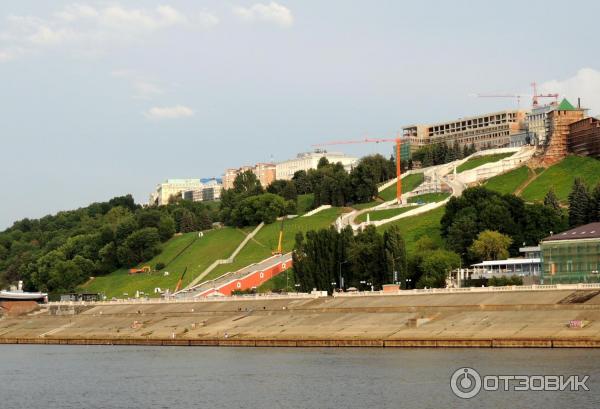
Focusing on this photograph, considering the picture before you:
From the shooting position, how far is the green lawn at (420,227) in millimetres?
146500

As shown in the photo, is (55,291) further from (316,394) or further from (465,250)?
(316,394)

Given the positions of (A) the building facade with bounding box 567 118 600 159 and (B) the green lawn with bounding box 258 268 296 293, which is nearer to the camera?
(B) the green lawn with bounding box 258 268 296 293

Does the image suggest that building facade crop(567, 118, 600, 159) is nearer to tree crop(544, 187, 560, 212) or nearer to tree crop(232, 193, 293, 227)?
tree crop(544, 187, 560, 212)

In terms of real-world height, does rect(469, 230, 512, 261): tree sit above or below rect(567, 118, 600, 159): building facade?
below

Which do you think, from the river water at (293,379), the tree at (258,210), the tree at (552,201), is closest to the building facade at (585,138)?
the tree at (552,201)

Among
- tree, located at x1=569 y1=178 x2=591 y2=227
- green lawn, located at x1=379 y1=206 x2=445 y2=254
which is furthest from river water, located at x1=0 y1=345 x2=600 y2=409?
green lawn, located at x1=379 y1=206 x2=445 y2=254

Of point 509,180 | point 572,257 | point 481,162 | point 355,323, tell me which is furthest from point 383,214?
point 355,323

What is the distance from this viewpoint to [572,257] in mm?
103438

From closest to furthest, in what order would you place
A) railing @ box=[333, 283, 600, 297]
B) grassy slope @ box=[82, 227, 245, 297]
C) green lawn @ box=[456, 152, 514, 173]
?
railing @ box=[333, 283, 600, 297] < grassy slope @ box=[82, 227, 245, 297] < green lawn @ box=[456, 152, 514, 173]

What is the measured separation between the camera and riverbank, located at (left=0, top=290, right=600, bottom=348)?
79938 mm

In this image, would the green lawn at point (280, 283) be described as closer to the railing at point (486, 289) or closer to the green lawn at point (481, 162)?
the railing at point (486, 289)

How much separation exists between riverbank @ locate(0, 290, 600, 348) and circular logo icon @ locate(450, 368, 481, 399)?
537 inches

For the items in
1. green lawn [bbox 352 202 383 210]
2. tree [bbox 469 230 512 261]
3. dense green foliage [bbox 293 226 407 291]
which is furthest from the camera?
green lawn [bbox 352 202 383 210]

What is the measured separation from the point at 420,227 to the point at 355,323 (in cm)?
6099
